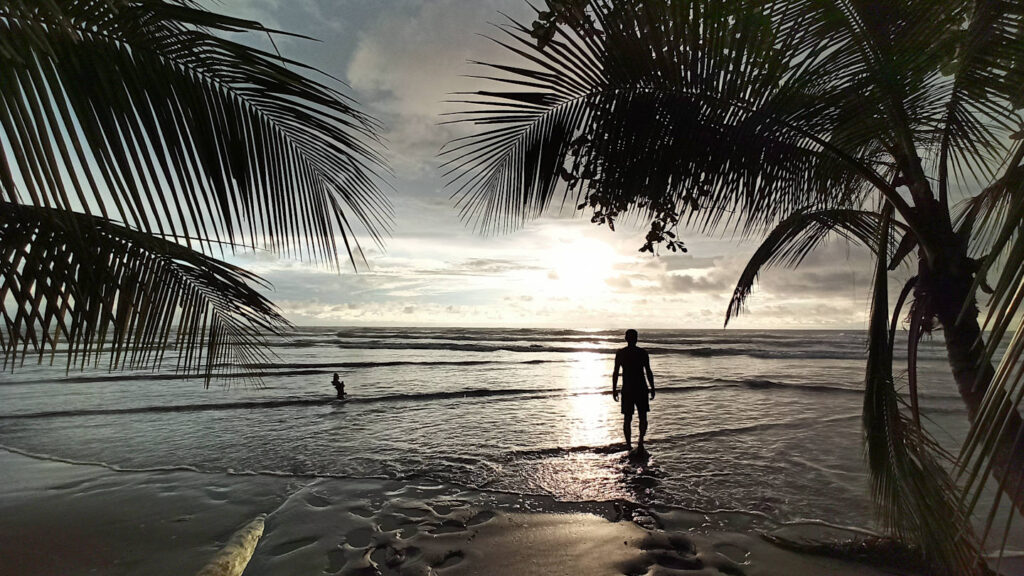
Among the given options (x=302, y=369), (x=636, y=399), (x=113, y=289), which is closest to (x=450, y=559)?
(x=113, y=289)

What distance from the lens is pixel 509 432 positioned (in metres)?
10.5

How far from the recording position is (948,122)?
3.14 metres

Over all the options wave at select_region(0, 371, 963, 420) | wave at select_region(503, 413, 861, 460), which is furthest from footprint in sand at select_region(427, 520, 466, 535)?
wave at select_region(0, 371, 963, 420)

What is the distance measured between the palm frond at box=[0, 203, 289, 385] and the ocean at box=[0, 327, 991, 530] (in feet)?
9.19

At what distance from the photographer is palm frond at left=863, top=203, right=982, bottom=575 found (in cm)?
296

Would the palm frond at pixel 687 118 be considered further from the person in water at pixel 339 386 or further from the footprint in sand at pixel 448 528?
the person in water at pixel 339 386

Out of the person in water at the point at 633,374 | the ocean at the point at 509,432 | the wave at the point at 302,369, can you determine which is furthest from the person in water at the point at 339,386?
the person in water at the point at 633,374

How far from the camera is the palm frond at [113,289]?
2.09 m

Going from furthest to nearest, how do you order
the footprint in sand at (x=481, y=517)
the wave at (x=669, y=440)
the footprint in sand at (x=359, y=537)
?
the wave at (x=669, y=440)
the footprint in sand at (x=481, y=517)
the footprint in sand at (x=359, y=537)

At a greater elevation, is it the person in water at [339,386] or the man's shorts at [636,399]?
the man's shorts at [636,399]

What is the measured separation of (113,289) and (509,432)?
888 centimetres

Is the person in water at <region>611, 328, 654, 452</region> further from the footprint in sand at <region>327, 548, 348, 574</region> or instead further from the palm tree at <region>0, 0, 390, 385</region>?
the palm tree at <region>0, 0, 390, 385</region>

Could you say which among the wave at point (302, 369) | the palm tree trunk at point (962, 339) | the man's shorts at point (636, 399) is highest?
the palm tree trunk at point (962, 339)

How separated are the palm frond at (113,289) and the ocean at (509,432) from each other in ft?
9.19
